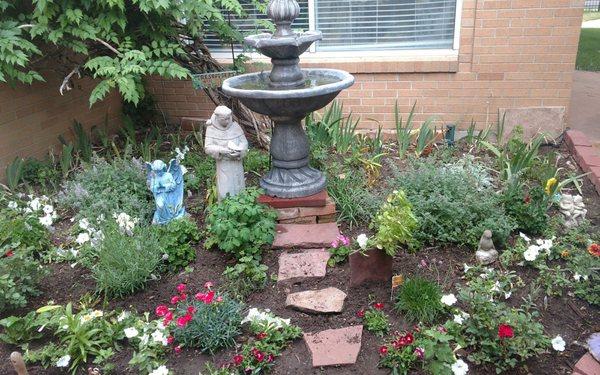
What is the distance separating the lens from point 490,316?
2.67 metres

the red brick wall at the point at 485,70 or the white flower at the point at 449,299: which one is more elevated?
the red brick wall at the point at 485,70

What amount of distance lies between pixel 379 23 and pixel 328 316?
3570mm

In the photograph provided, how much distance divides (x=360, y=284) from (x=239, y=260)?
0.82 metres

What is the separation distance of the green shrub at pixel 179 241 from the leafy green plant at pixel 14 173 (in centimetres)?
174

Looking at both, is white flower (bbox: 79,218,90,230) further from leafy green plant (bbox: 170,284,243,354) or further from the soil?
leafy green plant (bbox: 170,284,243,354)

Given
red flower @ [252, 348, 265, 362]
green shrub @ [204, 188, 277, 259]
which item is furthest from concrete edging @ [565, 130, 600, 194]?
red flower @ [252, 348, 265, 362]

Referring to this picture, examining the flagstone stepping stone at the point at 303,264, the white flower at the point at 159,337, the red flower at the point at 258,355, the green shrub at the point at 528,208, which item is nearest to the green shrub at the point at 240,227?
the flagstone stepping stone at the point at 303,264

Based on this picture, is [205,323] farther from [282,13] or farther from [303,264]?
[282,13]

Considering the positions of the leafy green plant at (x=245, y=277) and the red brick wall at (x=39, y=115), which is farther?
the red brick wall at (x=39, y=115)

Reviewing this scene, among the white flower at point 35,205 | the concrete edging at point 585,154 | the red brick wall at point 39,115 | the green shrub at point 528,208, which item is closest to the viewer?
the green shrub at point 528,208

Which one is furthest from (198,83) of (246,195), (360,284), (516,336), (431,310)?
(516,336)

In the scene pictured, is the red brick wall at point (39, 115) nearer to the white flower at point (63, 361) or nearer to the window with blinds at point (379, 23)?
the window with blinds at point (379, 23)

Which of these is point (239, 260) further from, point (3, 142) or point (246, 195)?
point (3, 142)

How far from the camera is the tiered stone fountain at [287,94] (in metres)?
3.47
